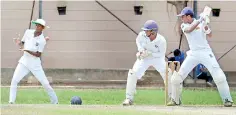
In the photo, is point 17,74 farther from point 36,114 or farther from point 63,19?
point 63,19

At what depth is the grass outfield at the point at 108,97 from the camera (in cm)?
1566

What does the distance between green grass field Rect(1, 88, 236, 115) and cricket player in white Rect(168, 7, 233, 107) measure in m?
0.36

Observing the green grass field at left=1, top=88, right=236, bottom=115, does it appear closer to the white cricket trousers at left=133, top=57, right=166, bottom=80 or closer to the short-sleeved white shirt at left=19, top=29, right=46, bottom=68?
the white cricket trousers at left=133, top=57, right=166, bottom=80

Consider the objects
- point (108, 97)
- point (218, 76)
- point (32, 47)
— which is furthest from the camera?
point (108, 97)

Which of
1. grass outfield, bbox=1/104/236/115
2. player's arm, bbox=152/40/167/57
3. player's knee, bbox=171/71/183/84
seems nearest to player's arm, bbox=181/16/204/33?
player's arm, bbox=152/40/167/57

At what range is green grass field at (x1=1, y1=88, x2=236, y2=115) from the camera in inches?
424

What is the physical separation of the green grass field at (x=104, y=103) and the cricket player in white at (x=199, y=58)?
1.18 ft

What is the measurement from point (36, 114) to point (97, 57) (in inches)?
552

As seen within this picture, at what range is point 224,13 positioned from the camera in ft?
77.3

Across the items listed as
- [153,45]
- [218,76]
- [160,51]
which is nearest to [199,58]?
[218,76]

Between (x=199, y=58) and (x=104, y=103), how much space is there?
3171mm

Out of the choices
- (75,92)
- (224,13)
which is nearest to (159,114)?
(75,92)

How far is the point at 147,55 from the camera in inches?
521

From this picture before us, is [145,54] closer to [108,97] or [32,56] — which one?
[32,56]
